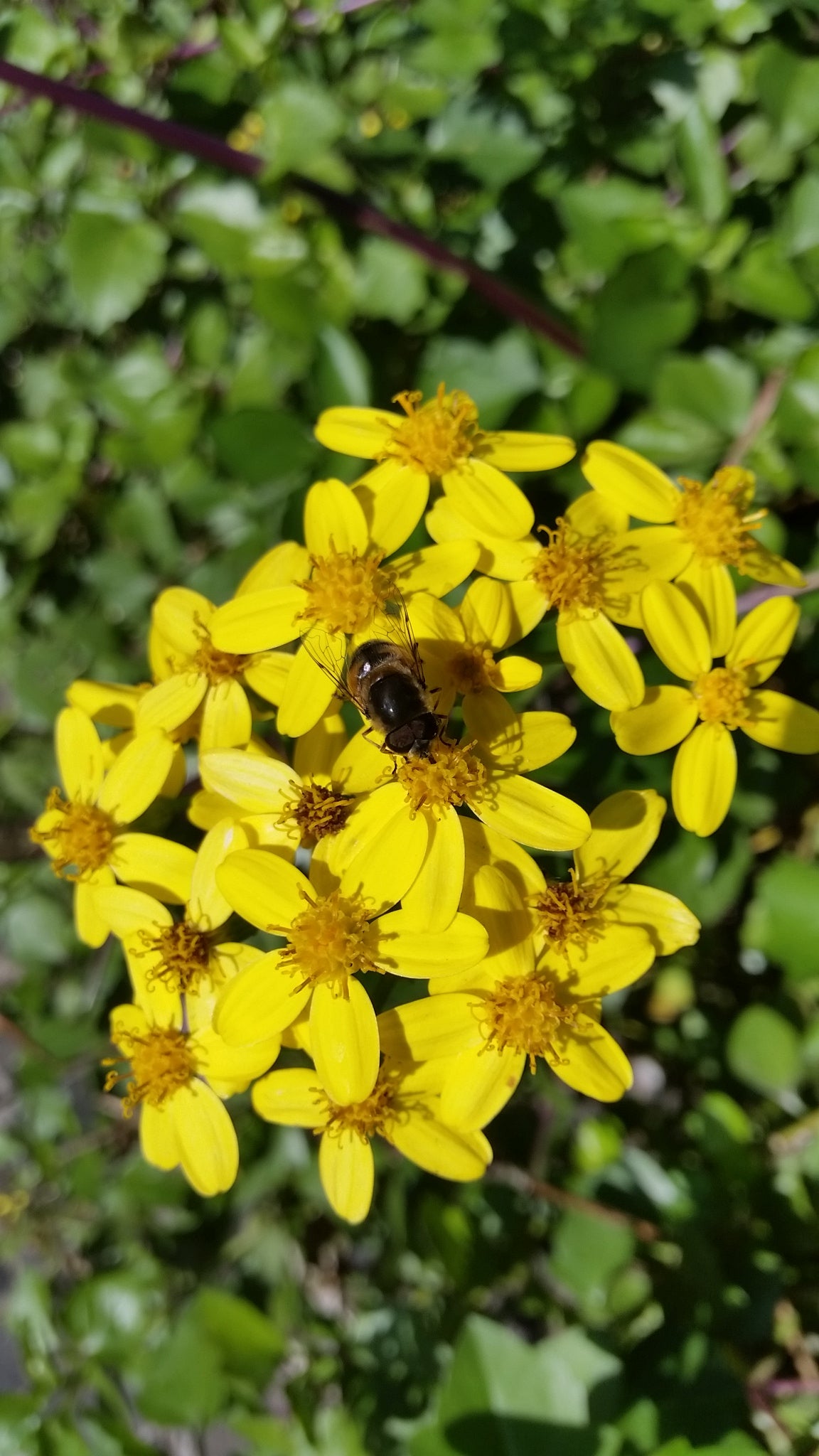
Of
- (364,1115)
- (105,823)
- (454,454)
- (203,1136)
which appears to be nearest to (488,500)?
(454,454)

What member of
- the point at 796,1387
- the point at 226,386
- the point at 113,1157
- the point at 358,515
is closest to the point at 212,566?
the point at 226,386

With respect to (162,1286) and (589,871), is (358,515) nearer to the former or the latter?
(589,871)

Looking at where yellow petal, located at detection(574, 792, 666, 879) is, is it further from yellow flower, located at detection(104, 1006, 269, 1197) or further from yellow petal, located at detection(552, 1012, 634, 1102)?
yellow flower, located at detection(104, 1006, 269, 1197)

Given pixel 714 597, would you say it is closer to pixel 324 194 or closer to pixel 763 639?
pixel 763 639

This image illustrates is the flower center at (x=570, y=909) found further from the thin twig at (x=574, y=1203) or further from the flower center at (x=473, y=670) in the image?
the thin twig at (x=574, y=1203)

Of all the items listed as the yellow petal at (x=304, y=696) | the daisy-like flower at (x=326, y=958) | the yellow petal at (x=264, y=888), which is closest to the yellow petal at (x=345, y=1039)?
the daisy-like flower at (x=326, y=958)

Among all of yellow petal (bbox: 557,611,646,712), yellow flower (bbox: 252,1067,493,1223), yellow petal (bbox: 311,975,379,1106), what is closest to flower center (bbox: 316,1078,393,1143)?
yellow flower (bbox: 252,1067,493,1223)
